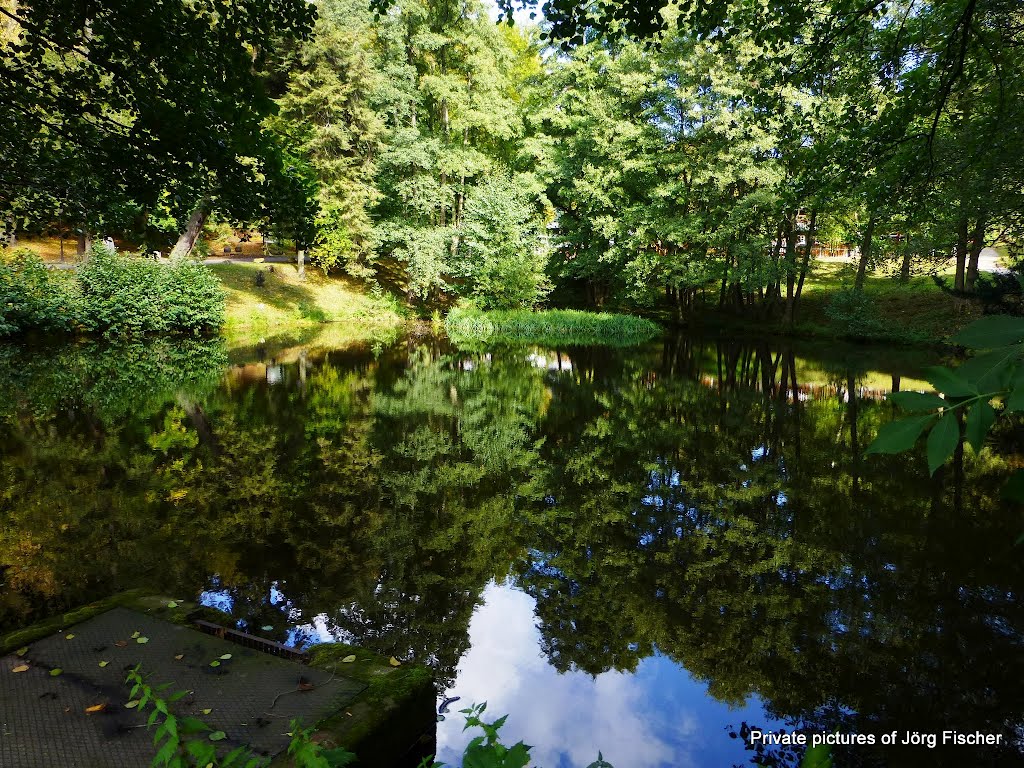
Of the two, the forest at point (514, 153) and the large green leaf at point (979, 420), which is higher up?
the forest at point (514, 153)

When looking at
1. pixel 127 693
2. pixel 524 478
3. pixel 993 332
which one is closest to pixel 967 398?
pixel 993 332

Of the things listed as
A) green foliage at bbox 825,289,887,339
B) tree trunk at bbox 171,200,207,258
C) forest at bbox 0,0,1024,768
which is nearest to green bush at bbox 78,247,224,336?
forest at bbox 0,0,1024,768

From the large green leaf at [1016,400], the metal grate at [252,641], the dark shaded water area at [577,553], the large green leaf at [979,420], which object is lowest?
the dark shaded water area at [577,553]

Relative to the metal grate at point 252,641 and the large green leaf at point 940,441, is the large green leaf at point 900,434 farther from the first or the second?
the metal grate at point 252,641

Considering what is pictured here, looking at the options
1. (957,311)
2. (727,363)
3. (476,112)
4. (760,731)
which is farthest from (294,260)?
(760,731)

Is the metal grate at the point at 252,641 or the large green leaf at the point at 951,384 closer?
the large green leaf at the point at 951,384

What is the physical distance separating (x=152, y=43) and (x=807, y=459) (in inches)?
356

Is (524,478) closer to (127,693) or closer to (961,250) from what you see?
(127,693)

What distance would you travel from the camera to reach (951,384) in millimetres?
996

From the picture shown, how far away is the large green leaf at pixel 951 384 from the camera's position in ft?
3.21

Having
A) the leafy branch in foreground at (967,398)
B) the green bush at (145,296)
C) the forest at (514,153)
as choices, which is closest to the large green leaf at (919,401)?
the leafy branch in foreground at (967,398)

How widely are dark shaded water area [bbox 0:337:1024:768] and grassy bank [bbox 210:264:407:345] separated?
43.0 ft

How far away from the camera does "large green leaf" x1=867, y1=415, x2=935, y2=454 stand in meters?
0.94

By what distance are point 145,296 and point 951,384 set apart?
2285 cm
